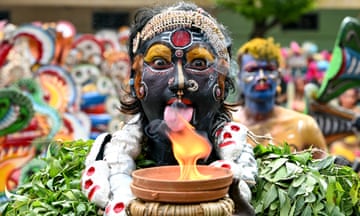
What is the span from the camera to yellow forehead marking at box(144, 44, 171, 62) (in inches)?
129

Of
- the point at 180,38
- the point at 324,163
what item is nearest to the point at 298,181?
the point at 324,163

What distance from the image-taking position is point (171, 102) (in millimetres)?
3201

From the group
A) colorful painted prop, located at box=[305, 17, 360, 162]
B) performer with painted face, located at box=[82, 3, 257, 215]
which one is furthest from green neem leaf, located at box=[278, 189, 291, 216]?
colorful painted prop, located at box=[305, 17, 360, 162]

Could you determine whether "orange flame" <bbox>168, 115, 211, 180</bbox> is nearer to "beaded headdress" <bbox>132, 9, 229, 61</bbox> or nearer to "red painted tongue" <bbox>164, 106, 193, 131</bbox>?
"red painted tongue" <bbox>164, 106, 193, 131</bbox>

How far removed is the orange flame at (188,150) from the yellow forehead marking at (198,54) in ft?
1.17

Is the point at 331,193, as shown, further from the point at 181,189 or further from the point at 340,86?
the point at 340,86

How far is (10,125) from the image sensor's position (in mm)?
7066

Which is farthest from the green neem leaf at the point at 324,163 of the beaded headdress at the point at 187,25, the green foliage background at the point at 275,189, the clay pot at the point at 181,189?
the clay pot at the point at 181,189

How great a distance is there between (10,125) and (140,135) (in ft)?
12.7

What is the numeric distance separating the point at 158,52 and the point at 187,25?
0.17 metres

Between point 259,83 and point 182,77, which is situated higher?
point 182,77

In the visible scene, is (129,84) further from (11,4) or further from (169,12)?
(11,4)

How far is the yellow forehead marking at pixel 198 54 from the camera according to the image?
10.7 feet

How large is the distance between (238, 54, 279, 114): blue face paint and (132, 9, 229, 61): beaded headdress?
9.77 ft
